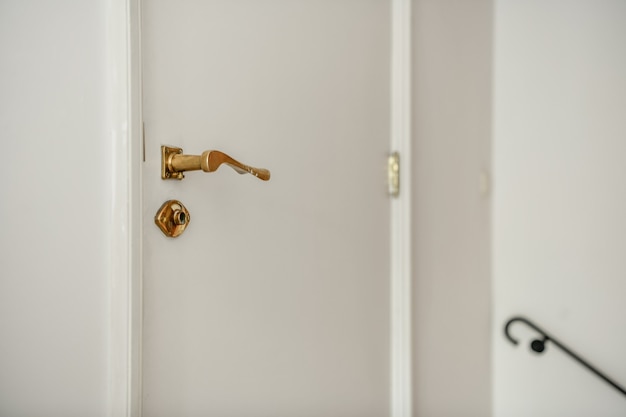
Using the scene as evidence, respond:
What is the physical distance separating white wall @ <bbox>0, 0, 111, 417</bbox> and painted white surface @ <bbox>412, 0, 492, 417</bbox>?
0.81 meters

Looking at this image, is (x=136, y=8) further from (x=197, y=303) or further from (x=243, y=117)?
(x=197, y=303)

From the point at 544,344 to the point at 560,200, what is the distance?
1.48 ft

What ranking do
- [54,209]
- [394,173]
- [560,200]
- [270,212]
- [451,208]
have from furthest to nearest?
[560,200], [451,208], [394,173], [270,212], [54,209]

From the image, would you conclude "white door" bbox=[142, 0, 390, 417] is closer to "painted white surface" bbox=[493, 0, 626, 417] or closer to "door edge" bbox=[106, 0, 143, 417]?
"door edge" bbox=[106, 0, 143, 417]

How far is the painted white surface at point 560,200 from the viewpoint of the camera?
1.39 m

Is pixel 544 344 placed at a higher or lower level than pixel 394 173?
lower

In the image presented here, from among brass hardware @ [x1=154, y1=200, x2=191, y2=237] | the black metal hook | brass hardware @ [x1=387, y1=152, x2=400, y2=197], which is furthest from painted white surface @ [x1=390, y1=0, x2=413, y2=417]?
brass hardware @ [x1=154, y1=200, x2=191, y2=237]

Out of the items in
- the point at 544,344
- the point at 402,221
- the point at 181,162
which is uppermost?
the point at 181,162

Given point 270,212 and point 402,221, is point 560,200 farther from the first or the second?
point 270,212

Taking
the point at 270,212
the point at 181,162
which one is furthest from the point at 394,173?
the point at 181,162

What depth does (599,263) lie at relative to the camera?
140 cm

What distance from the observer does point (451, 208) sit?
4.44ft

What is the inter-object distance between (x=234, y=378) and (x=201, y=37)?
515 millimetres

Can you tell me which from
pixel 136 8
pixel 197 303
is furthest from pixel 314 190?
pixel 136 8
